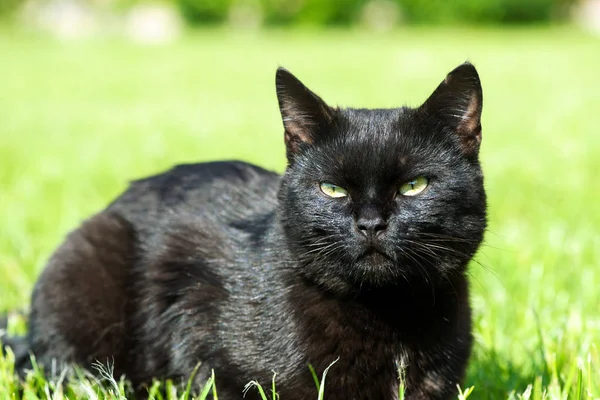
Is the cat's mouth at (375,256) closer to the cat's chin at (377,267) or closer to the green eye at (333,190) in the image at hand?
the cat's chin at (377,267)

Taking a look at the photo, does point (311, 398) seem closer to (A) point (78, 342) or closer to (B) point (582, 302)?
(A) point (78, 342)

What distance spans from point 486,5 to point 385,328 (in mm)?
24668

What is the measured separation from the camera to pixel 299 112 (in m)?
2.28

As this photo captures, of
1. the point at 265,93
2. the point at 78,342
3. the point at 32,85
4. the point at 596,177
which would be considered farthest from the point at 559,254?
the point at 32,85

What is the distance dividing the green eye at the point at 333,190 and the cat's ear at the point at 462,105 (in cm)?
36

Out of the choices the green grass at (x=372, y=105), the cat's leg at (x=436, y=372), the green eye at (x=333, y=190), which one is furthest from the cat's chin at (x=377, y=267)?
the green grass at (x=372, y=105)

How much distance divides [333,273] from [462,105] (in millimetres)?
631

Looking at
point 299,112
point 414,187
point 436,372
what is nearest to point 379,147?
point 414,187

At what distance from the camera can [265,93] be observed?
10.9m

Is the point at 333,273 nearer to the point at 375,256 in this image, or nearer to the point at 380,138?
the point at 375,256

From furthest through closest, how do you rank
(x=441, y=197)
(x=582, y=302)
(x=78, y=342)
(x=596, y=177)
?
(x=596, y=177) < (x=582, y=302) < (x=78, y=342) < (x=441, y=197)

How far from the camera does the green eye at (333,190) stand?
6.98ft

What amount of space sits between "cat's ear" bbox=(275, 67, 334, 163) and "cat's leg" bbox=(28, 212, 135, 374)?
83 centimetres

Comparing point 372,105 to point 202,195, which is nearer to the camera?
point 202,195
